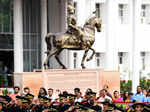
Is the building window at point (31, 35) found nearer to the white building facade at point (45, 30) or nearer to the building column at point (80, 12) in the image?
the white building facade at point (45, 30)

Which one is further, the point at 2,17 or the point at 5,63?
the point at 5,63

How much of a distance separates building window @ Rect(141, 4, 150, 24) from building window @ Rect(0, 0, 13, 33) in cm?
1349

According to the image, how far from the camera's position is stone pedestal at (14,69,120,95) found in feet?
93.7

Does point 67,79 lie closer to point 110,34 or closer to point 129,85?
point 110,34

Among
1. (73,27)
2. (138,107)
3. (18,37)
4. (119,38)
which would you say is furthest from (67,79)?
(119,38)

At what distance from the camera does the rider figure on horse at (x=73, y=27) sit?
29.0 m

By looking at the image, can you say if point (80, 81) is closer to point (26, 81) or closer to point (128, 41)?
point (26, 81)

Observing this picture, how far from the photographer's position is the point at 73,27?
2920cm

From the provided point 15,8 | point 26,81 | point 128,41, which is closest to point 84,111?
point 26,81

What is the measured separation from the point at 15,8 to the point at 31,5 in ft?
5.78

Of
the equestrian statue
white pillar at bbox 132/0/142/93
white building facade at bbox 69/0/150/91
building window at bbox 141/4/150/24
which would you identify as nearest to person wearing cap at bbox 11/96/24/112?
the equestrian statue

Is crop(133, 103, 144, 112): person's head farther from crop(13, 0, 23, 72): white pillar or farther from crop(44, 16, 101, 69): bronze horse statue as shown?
crop(13, 0, 23, 72): white pillar

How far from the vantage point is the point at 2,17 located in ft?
119

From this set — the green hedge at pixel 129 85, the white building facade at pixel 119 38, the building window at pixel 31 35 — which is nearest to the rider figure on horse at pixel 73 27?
the white building facade at pixel 119 38
